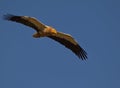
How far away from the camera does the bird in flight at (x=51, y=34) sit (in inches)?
1328

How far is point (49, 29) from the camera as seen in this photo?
34.1 meters

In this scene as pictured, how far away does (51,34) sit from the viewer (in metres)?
34.2

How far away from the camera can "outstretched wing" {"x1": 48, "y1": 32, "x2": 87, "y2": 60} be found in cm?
3512

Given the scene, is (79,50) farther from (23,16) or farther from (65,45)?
(23,16)

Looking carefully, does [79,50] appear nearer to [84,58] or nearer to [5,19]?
[84,58]

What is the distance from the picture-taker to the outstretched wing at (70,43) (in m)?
35.1

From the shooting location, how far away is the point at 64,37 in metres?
35.2

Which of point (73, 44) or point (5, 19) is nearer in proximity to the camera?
point (5, 19)

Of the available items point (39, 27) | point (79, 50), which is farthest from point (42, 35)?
point (79, 50)

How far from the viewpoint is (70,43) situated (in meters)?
35.4

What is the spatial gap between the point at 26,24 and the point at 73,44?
3.17 m

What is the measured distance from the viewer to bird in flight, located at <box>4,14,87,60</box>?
111ft

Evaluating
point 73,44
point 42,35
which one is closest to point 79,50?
point 73,44

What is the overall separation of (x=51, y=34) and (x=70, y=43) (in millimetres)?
1616
